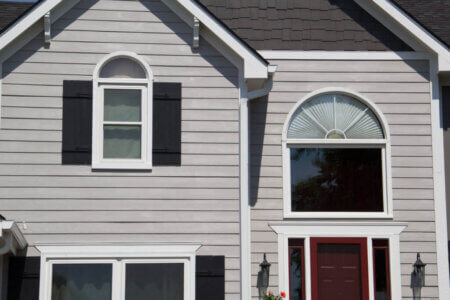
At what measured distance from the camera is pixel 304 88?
10.4 m

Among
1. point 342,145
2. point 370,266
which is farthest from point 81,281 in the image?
point 342,145

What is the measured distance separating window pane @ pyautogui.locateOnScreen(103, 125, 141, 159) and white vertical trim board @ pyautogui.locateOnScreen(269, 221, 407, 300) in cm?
236

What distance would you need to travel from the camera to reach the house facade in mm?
9195

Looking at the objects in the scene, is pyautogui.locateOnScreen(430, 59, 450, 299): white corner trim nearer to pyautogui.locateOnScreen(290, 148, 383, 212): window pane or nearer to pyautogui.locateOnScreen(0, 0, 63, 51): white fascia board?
pyautogui.locateOnScreen(290, 148, 383, 212): window pane

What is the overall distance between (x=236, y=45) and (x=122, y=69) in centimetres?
171

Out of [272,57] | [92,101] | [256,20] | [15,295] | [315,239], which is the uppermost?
[256,20]

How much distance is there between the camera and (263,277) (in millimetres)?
9805

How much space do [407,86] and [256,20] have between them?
2626 mm

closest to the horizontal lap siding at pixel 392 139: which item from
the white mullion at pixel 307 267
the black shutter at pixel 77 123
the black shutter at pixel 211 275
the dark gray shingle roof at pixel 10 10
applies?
the white mullion at pixel 307 267

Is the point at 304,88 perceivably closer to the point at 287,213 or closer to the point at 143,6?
the point at 287,213

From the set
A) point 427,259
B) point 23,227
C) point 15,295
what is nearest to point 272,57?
point 427,259

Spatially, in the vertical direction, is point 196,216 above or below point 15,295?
above

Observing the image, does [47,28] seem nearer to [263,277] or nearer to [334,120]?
[334,120]

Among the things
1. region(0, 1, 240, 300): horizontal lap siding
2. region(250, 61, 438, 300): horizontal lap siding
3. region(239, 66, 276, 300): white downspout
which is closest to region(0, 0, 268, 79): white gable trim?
region(239, 66, 276, 300): white downspout
